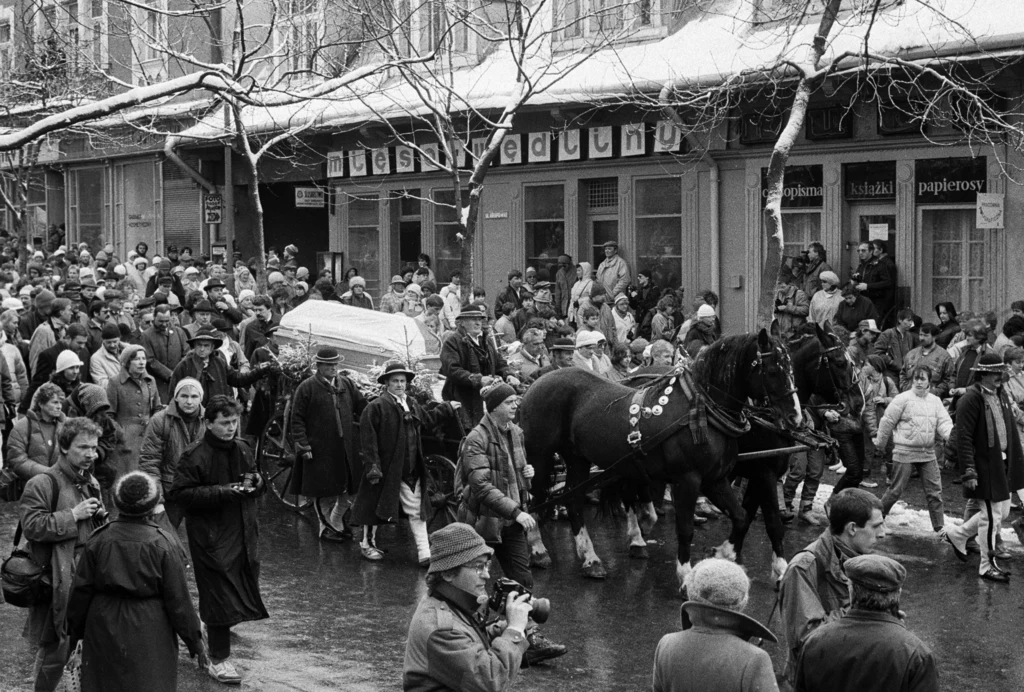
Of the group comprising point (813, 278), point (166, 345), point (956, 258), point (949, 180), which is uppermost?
point (949, 180)

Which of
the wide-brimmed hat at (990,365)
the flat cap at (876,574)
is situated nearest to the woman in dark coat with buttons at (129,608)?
the flat cap at (876,574)

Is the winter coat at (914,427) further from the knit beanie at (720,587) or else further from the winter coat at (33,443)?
the knit beanie at (720,587)

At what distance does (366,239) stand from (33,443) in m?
21.0

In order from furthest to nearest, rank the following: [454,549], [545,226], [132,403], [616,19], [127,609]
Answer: [545,226], [616,19], [132,403], [127,609], [454,549]

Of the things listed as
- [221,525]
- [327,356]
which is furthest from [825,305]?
[221,525]

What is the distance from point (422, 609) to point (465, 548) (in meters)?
0.29

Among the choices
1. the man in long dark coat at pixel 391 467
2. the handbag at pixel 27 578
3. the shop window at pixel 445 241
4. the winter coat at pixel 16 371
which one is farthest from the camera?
the shop window at pixel 445 241

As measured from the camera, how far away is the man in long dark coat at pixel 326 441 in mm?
12844

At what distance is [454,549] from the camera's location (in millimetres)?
5645

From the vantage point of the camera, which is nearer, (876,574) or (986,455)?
(876,574)

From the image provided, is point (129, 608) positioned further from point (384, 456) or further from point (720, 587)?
point (384, 456)

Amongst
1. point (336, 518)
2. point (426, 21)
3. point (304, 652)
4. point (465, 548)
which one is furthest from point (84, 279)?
point (465, 548)

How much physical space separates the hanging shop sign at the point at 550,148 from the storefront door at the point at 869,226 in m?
3.04

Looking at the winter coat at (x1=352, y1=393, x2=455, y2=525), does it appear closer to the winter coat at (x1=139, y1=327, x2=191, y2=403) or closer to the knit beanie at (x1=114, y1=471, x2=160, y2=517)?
the winter coat at (x1=139, y1=327, x2=191, y2=403)
